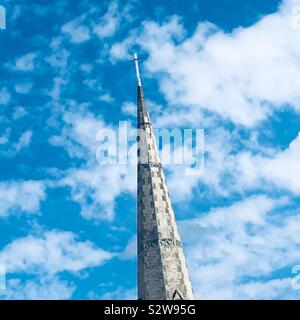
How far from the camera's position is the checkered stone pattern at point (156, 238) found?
11244cm

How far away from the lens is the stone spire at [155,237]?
112438mm

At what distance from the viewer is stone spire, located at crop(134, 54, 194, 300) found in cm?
11244

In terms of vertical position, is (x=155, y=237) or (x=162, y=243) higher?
(x=155, y=237)

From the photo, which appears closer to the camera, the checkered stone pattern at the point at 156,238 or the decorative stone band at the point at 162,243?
the checkered stone pattern at the point at 156,238

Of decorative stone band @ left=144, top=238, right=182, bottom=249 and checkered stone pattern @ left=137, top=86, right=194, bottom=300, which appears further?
decorative stone band @ left=144, top=238, right=182, bottom=249

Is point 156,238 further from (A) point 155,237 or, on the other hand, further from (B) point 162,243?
(B) point 162,243

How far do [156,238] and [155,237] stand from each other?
230mm

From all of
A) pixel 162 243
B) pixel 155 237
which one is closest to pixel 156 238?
pixel 155 237

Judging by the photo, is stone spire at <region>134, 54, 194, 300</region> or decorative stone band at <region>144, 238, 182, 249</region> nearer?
stone spire at <region>134, 54, 194, 300</region>

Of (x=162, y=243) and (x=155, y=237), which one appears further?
(x=155, y=237)

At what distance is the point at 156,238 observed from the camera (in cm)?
11538
